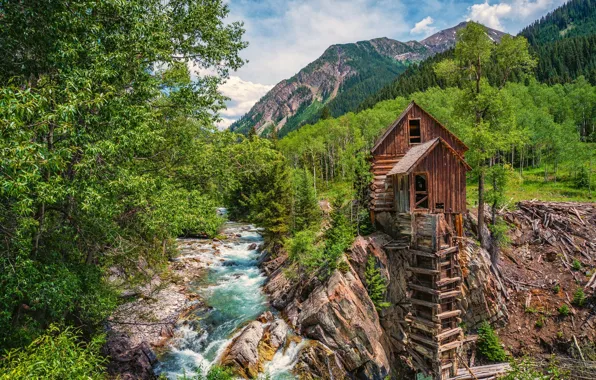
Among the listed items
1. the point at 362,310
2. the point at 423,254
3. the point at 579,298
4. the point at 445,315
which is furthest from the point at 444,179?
the point at 579,298

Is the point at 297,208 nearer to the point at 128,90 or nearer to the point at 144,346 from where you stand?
the point at 144,346

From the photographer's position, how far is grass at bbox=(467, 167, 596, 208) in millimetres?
33031

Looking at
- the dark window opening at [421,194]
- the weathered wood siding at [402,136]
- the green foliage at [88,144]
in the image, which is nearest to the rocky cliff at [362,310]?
the dark window opening at [421,194]

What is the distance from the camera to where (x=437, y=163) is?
58.0 ft

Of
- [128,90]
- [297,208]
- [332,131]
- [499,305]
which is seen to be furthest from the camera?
[332,131]

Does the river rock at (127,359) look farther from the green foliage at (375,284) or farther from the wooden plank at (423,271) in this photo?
the wooden plank at (423,271)

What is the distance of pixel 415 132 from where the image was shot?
21.6 m

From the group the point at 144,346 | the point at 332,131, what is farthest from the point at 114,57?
the point at 332,131

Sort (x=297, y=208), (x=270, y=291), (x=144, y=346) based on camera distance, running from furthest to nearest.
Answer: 1. (x=297, y=208)
2. (x=270, y=291)
3. (x=144, y=346)

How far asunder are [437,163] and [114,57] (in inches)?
650

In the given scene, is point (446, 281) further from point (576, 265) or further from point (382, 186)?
point (576, 265)

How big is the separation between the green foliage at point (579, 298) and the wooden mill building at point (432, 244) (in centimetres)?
995

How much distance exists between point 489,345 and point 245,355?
52.0 feet

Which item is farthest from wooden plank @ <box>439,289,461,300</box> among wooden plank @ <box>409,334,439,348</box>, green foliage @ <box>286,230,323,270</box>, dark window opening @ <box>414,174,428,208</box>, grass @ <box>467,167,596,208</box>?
grass @ <box>467,167,596,208</box>
